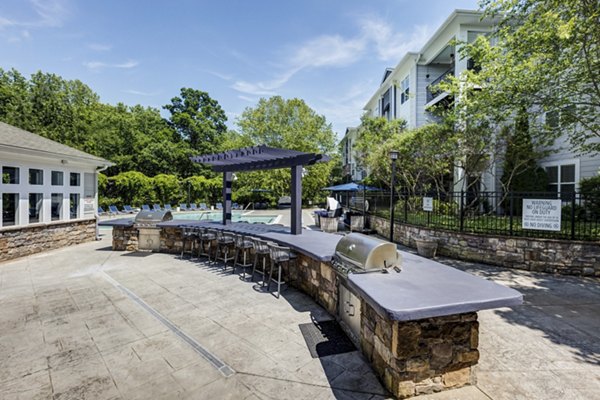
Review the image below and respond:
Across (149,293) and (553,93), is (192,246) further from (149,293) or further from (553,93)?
(553,93)

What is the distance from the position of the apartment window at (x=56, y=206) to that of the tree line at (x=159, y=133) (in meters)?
14.6

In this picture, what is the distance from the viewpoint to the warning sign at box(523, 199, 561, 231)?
6.70 meters

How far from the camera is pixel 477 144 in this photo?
10516 millimetres

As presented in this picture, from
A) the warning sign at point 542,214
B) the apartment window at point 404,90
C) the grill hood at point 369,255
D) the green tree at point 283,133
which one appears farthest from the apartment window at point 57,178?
the apartment window at point 404,90

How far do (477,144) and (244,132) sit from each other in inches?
897

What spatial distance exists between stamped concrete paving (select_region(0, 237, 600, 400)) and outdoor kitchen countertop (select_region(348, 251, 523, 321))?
2.89 feet

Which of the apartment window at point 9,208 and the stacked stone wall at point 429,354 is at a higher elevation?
the apartment window at point 9,208

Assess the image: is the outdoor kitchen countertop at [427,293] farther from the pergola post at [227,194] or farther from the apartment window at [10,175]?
the apartment window at [10,175]

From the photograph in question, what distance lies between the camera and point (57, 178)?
9.91m

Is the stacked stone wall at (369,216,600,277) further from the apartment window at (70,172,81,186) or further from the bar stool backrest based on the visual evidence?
the apartment window at (70,172,81,186)

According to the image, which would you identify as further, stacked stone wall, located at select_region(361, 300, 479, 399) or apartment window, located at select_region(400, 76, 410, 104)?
apartment window, located at select_region(400, 76, 410, 104)

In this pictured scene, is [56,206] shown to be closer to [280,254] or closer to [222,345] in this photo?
[280,254]

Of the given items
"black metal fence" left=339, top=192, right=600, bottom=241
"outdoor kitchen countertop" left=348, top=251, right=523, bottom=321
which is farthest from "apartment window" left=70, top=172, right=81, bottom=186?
"black metal fence" left=339, top=192, right=600, bottom=241

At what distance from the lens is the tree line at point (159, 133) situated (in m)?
24.1
